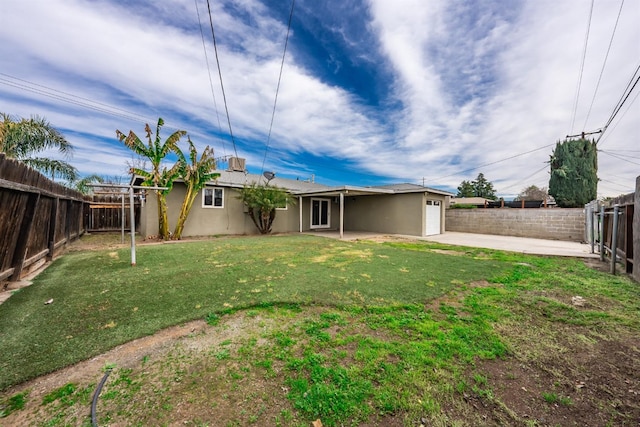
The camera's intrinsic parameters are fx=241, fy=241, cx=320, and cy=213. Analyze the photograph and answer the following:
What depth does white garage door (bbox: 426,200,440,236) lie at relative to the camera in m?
13.5

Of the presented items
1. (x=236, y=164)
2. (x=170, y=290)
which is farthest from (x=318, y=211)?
(x=170, y=290)

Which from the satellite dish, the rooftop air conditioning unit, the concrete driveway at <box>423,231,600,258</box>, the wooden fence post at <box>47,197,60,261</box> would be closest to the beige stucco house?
the rooftop air conditioning unit

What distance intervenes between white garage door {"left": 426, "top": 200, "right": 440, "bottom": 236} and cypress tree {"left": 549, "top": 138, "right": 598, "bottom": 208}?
13.3m

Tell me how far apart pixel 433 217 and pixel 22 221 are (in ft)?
50.2

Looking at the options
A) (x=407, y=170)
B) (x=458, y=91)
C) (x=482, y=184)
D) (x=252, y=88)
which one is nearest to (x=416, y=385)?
(x=252, y=88)

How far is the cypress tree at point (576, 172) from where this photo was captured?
1866 cm

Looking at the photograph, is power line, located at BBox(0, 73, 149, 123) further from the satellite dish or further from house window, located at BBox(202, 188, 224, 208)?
the satellite dish

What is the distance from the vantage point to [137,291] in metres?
3.97

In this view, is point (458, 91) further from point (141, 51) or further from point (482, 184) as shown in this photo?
point (482, 184)

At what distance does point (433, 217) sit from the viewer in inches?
549

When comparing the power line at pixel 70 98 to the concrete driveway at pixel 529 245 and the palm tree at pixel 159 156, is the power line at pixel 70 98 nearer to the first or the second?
the palm tree at pixel 159 156

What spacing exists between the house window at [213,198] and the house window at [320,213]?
564cm

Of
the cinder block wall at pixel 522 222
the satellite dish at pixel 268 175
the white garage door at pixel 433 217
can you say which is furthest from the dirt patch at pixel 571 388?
the satellite dish at pixel 268 175

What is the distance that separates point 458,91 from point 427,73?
2304mm
